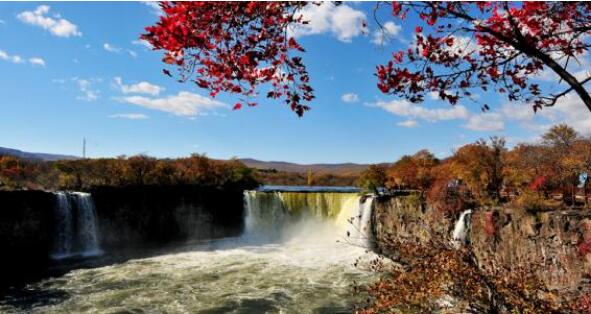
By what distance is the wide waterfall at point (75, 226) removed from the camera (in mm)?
23922

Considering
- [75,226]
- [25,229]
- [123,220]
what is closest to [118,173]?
[123,220]

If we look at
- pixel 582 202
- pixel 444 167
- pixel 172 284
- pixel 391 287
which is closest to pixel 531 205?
pixel 582 202

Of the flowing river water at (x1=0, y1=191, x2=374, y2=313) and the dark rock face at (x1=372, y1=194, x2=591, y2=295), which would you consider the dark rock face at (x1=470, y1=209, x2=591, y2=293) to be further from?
the flowing river water at (x1=0, y1=191, x2=374, y2=313)

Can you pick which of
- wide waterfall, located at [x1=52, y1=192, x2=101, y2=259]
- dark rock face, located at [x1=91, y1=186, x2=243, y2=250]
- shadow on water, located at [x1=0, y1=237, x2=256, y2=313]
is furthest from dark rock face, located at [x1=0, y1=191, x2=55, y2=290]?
dark rock face, located at [x1=91, y1=186, x2=243, y2=250]

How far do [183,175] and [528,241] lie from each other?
25146mm

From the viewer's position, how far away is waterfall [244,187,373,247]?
29375mm

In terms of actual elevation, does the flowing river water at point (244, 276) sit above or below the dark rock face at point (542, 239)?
below

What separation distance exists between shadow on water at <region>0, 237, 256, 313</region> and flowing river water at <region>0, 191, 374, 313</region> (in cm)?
7

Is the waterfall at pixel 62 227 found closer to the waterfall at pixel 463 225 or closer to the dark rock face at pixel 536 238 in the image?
the dark rock face at pixel 536 238

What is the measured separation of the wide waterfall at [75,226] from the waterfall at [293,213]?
1003cm

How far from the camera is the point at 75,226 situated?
976 inches

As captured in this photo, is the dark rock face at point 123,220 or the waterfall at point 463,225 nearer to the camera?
the waterfall at point 463,225

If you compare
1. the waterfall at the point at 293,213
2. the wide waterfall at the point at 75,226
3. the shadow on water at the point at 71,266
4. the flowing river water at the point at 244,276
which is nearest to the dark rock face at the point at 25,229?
the wide waterfall at the point at 75,226

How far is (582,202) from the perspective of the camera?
1839cm
